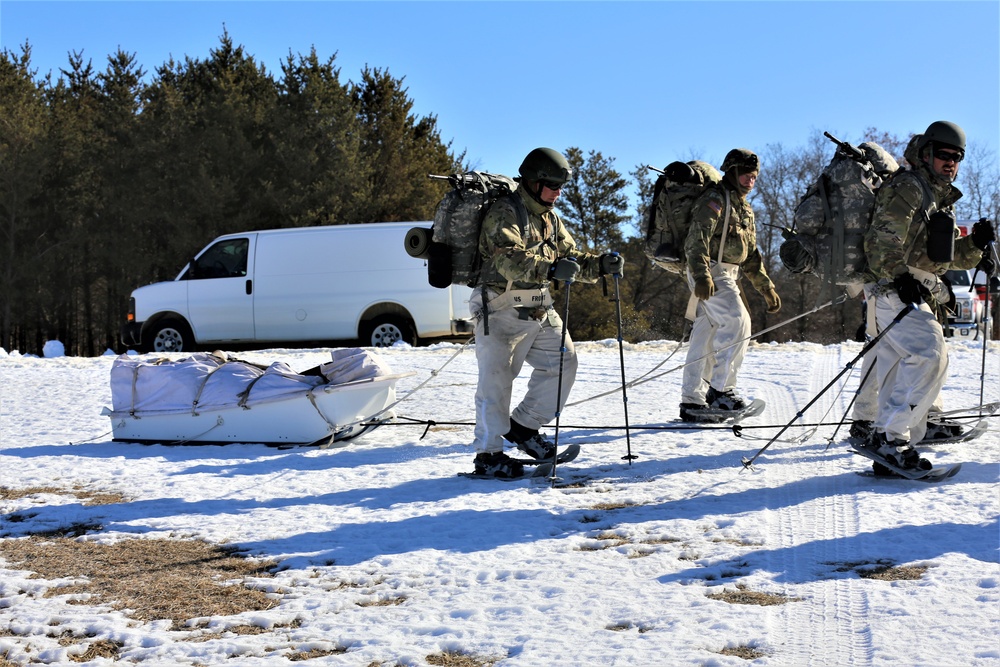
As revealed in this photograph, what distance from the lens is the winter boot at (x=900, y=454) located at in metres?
6.34

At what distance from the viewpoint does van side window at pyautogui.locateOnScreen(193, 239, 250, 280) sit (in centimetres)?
1680

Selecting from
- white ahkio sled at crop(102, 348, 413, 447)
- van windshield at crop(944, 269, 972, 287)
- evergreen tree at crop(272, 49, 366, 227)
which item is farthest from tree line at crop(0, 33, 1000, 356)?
white ahkio sled at crop(102, 348, 413, 447)

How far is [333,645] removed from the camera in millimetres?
3977

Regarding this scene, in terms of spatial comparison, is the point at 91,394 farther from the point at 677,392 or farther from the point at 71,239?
the point at 71,239

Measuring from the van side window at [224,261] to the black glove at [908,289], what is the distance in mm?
12079

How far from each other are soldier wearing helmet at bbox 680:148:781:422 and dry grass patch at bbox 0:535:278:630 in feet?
14.1

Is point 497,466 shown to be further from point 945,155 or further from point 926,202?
point 945,155

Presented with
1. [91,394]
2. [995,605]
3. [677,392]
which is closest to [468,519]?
[995,605]

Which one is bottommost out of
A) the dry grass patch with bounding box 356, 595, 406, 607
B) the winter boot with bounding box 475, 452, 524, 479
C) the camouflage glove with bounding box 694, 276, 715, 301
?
the dry grass patch with bounding box 356, 595, 406, 607

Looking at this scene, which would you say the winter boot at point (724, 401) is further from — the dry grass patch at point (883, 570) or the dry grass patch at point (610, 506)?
the dry grass patch at point (883, 570)

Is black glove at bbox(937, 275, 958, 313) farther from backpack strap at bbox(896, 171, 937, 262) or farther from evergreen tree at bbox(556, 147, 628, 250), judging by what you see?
evergreen tree at bbox(556, 147, 628, 250)

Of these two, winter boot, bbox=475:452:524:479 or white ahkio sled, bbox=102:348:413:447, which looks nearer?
winter boot, bbox=475:452:524:479

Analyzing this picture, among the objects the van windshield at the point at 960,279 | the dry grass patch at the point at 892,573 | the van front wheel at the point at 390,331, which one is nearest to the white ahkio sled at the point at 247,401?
the dry grass patch at the point at 892,573

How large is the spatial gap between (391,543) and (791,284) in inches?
1287
